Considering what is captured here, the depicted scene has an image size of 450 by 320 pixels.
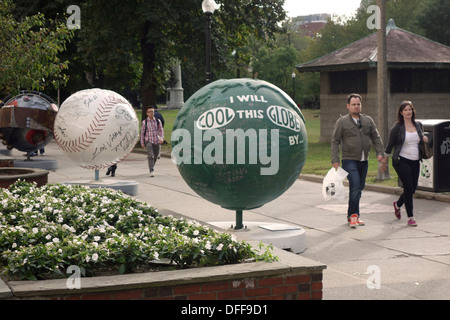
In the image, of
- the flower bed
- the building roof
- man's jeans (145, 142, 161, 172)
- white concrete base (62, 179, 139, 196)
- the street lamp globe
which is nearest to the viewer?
the flower bed

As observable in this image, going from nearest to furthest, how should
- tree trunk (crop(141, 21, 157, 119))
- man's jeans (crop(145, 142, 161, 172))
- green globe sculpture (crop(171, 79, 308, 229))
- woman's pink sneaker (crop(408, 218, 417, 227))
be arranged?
green globe sculpture (crop(171, 79, 308, 229)), woman's pink sneaker (crop(408, 218, 417, 227)), man's jeans (crop(145, 142, 161, 172)), tree trunk (crop(141, 21, 157, 119))

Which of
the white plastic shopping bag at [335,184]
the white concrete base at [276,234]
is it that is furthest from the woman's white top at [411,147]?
the white concrete base at [276,234]

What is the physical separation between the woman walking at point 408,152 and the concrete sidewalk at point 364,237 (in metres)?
0.52

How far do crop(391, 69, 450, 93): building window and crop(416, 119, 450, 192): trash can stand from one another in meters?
14.3

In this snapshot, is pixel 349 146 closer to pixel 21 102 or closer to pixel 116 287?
pixel 116 287

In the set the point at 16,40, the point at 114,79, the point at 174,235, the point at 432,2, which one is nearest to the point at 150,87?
the point at 114,79

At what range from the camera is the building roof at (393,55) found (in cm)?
2733

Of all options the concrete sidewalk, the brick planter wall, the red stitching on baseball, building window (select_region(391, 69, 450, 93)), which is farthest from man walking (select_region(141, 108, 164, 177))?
the brick planter wall

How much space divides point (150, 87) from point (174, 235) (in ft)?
88.3

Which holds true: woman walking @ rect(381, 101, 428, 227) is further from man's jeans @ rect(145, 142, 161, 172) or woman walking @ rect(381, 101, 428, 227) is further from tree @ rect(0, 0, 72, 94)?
man's jeans @ rect(145, 142, 161, 172)

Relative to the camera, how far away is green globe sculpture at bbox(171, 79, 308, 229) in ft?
26.6

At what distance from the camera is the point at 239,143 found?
8062 millimetres
